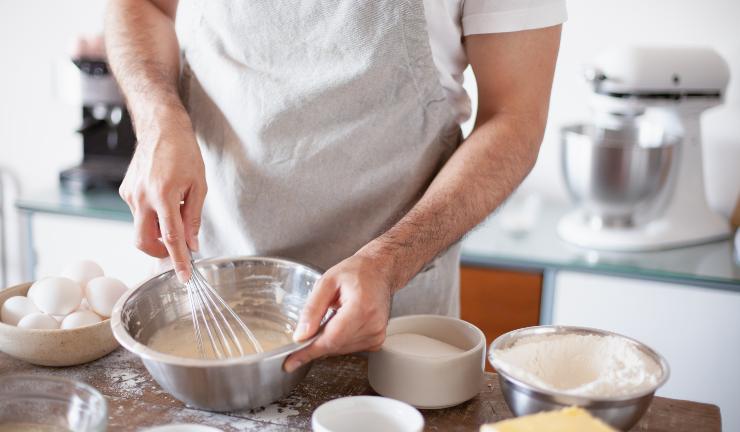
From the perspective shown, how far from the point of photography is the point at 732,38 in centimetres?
190

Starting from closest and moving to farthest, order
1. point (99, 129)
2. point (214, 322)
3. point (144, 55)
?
point (214, 322) < point (144, 55) < point (99, 129)

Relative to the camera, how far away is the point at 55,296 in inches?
35.5

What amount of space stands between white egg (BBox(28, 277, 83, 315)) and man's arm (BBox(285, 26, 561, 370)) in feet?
1.08

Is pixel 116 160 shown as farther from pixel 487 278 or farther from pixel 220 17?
pixel 220 17

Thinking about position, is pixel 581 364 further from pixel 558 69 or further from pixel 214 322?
pixel 558 69

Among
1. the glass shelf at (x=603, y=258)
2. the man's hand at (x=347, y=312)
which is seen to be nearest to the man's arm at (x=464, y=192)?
the man's hand at (x=347, y=312)

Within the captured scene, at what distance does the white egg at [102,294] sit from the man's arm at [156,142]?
0.06 m

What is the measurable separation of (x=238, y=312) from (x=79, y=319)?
19 centimetres

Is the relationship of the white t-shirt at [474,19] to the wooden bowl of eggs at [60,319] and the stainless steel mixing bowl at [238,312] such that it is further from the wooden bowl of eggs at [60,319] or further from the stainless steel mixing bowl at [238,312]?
the wooden bowl of eggs at [60,319]

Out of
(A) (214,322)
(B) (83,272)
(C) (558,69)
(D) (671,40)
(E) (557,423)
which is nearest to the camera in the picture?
(E) (557,423)

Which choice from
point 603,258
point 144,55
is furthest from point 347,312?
point 603,258

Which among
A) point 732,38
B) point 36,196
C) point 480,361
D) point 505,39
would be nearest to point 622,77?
point 732,38

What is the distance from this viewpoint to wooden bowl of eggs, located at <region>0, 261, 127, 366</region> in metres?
0.85

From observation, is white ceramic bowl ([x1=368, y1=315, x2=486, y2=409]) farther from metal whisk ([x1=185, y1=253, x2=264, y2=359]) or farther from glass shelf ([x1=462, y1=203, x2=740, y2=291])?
glass shelf ([x1=462, y1=203, x2=740, y2=291])
